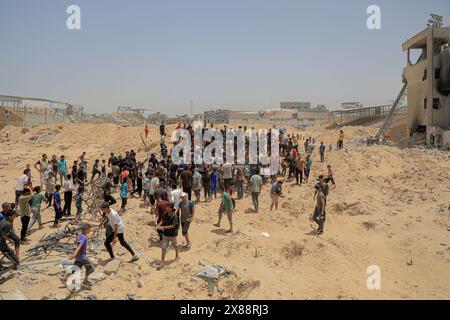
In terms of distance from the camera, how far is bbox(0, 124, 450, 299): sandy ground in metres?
6.62

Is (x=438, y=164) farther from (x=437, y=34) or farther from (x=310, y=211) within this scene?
(x=437, y=34)

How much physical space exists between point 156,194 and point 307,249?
150 inches

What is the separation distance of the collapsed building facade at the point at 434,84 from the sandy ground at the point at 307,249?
8298mm

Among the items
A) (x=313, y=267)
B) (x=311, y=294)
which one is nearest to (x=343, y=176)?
(x=313, y=267)

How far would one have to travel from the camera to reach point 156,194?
8.65 meters

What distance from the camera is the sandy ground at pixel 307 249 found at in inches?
261

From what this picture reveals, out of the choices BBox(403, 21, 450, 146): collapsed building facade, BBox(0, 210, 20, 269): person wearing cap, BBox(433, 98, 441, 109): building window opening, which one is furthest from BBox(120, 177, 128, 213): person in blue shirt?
BBox(433, 98, 441, 109): building window opening

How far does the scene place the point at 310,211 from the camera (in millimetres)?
12445

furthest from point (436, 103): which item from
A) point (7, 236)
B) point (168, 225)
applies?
point (7, 236)

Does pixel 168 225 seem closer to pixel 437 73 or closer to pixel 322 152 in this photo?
pixel 322 152

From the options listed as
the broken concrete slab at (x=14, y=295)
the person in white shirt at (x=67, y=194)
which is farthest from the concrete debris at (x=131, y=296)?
the person in white shirt at (x=67, y=194)

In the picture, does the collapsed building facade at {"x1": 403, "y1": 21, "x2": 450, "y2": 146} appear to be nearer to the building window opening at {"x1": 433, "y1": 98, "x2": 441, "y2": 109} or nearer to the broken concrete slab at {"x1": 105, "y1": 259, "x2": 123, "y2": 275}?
the building window opening at {"x1": 433, "y1": 98, "x2": 441, "y2": 109}

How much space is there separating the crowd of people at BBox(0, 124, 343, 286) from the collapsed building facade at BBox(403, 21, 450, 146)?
420 inches
